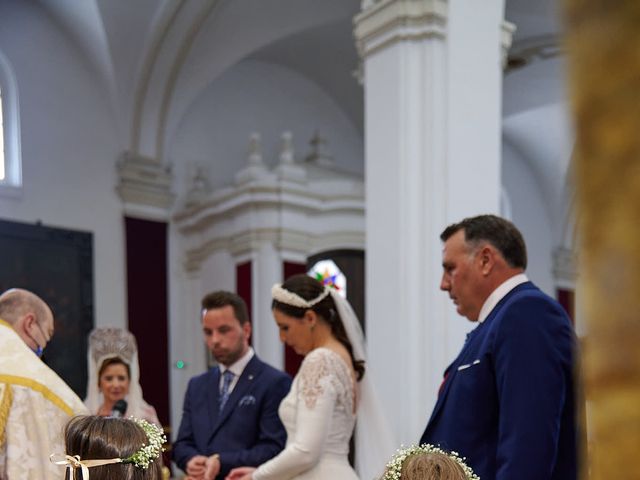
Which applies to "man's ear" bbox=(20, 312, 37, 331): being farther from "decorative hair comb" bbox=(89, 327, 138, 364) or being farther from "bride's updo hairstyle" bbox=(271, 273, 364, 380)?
"decorative hair comb" bbox=(89, 327, 138, 364)

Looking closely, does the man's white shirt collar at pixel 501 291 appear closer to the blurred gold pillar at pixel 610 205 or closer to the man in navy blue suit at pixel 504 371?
the man in navy blue suit at pixel 504 371

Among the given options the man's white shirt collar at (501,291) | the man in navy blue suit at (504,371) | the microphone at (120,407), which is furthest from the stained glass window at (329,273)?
the man's white shirt collar at (501,291)

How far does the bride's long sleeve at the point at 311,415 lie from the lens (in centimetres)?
357

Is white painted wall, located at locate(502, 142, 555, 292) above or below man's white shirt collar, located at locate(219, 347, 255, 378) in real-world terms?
above

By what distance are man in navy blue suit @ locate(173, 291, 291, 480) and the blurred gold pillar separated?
3777mm

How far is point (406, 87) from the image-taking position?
6.24 metres

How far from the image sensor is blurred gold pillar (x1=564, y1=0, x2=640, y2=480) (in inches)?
19.0

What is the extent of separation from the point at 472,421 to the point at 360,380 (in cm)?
116

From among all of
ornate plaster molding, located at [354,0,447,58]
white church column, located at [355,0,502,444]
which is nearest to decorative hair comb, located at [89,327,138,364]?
white church column, located at [355,0,502,444]

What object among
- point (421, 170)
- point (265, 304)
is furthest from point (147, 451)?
point (265, 304)

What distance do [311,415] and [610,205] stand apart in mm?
3177

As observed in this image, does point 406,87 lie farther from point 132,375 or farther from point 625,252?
point 625,252

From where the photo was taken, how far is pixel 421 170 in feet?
20.4

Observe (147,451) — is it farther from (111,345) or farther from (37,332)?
(111,345)
